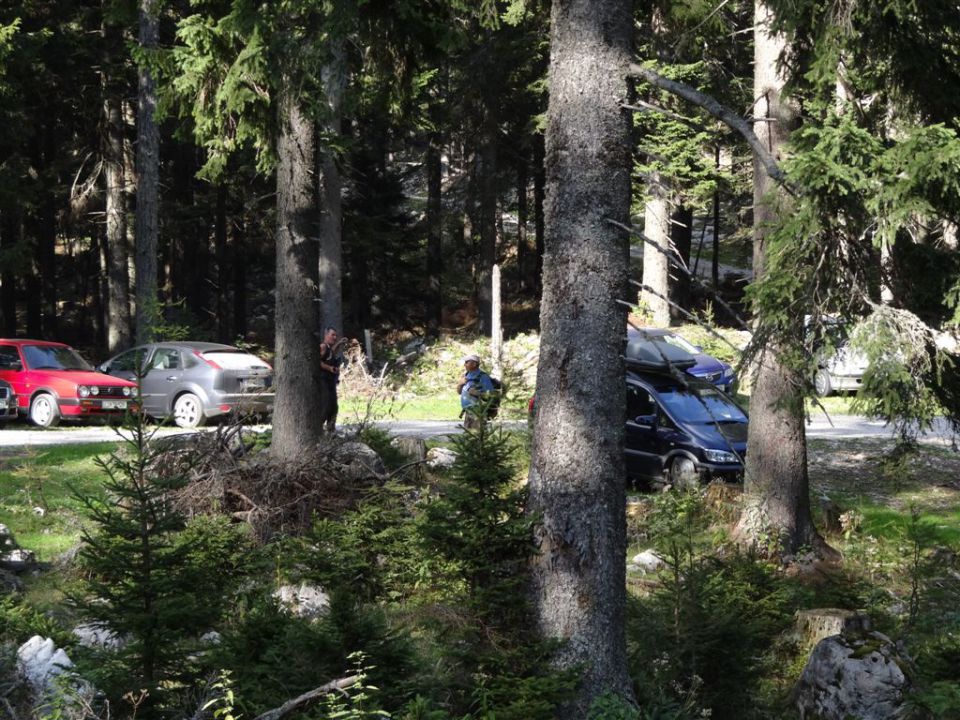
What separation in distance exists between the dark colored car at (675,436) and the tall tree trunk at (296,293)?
4.94m

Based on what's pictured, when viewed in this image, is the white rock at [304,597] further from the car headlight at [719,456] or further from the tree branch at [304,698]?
the car headlight at [719,456]

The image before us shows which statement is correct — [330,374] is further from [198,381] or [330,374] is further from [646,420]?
[198,381]

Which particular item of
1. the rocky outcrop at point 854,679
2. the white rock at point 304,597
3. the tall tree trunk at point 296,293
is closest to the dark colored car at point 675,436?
the tall tree trunk at point 296,293

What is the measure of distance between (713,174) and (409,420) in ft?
40.3

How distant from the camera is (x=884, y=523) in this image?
1280cm

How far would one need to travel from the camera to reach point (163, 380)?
774 inches

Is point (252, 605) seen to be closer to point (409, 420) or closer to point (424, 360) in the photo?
point (409, 420)

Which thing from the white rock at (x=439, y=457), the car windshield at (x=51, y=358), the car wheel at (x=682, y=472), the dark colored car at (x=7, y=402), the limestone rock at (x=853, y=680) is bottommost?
the limestone rock at (x=853, y=680)

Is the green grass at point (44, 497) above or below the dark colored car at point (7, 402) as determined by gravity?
below

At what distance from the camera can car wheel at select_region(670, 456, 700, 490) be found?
14.0 metres

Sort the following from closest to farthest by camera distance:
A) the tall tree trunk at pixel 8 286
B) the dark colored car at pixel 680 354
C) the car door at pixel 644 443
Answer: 1. the car door at pixel 644 443
2. the dark colored car at pixel 680 354
3. the tall tree trunk at pixel 8 286

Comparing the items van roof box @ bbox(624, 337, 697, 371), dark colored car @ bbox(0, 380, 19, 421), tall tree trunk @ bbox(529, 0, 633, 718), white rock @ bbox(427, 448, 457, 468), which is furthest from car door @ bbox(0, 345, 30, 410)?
tall tree trunk @ bbox(529, 0, 633, 718)

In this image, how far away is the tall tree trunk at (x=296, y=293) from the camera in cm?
1197

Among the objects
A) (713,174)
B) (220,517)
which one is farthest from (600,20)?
(713,174)
